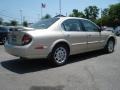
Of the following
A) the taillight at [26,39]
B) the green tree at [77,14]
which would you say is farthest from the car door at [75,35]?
the green tree at [77,14]

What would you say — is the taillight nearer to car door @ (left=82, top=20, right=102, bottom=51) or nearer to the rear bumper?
the rear bumper

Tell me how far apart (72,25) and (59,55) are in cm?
129

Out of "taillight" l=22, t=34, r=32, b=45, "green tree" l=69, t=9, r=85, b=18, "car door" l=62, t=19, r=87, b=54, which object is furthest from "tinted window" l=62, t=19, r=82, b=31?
"green tree" l=69, t=9, r=85, b=18

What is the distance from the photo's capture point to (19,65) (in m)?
7.34

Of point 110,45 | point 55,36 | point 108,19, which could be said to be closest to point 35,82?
point 55,36

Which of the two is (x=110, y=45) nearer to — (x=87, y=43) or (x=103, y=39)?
(x=103, y=39)

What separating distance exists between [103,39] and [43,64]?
3.17 meters

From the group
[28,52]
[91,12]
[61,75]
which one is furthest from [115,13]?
[61,75]

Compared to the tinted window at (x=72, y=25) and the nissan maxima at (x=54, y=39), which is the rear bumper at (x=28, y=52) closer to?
the nissan maxima at (x=54, y=39)

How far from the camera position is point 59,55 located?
23.8 feet

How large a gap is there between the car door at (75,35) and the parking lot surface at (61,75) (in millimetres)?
500

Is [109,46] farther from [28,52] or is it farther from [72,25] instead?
[28,52]

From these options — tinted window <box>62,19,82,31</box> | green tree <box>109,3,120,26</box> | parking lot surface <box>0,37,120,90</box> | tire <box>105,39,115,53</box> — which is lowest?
parking lot surface <box>0,37,120,90</box>

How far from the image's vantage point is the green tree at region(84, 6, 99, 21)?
325 ft
